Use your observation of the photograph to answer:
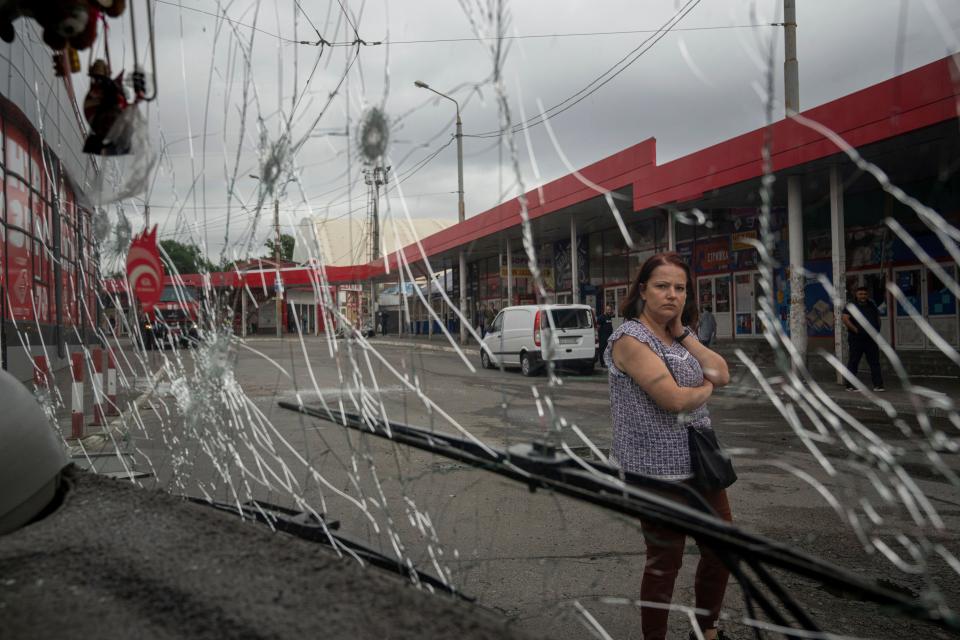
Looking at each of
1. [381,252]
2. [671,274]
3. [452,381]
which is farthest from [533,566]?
[452,381]

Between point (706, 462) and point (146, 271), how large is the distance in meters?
1.87

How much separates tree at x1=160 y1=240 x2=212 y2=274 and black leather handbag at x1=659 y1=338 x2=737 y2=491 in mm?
1506

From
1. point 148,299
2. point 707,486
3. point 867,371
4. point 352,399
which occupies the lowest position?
point 867,371

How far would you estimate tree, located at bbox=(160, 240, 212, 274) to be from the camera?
2168mm

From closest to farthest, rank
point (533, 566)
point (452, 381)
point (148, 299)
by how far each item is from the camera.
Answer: point (148, 299), point (533, 566), point (452, 381)

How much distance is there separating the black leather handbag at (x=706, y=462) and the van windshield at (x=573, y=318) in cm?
1095

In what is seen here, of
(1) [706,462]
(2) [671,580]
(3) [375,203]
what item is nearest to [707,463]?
(1) [706,462]

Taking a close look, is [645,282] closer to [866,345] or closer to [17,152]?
[866,345]

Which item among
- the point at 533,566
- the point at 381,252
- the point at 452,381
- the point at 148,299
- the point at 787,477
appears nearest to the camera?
the point at 381,252

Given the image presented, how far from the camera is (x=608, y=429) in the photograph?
24.5 feet

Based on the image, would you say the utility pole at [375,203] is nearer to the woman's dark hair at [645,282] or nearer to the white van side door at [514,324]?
the woman's dark hair at [645,282]

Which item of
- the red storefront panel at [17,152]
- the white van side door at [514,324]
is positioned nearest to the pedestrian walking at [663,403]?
the white van side door at [514,324]

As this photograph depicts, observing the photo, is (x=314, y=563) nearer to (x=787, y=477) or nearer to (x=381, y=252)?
(x=381, y=252)

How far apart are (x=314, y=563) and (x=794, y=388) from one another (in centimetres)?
96
